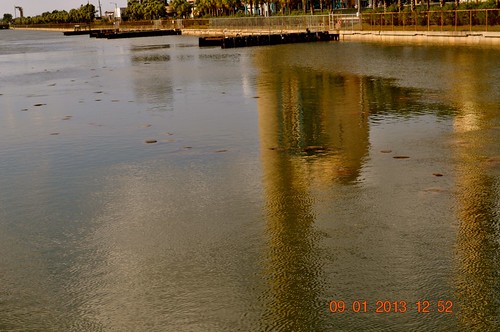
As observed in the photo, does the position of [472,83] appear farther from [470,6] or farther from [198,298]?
[470,6]

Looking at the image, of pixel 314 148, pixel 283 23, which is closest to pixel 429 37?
pixel 283 23

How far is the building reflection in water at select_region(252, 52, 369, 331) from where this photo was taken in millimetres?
6289

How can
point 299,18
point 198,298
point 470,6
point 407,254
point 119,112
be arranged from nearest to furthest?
point 198,298, point 407,254, point 119,112, point 470,6, point 299,18

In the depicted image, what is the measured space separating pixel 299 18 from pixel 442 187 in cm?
6896

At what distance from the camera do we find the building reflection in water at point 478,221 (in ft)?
19.5

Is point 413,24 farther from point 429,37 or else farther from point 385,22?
point 429,37

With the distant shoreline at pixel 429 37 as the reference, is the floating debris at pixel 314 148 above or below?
below

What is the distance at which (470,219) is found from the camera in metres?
8.30

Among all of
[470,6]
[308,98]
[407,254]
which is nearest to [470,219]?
[407,254]

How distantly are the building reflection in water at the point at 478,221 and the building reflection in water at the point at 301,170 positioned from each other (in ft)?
4.14
